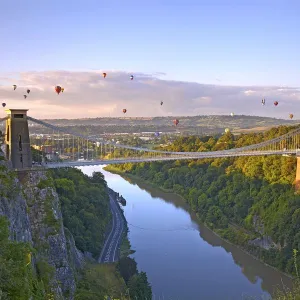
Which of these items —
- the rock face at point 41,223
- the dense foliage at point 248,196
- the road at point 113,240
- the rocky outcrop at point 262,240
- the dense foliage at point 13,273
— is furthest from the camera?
the rocky outcrop at point 262,240

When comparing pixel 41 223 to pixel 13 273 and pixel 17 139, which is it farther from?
pixel 13 273

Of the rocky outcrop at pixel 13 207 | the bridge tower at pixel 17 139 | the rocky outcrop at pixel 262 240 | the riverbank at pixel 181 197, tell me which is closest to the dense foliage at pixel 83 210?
the bridge tower at pixel 17 139

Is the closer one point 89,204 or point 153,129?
point 89,204

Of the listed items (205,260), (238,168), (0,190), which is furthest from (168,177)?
(0,190)

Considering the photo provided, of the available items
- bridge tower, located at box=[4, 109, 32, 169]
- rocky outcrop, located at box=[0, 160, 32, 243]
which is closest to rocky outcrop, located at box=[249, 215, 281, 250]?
bridge tower, located at box=[4, 109, 32, 169]

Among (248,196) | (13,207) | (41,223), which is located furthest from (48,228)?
(248,196)

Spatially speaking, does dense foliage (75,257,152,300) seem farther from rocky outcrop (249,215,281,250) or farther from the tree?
rocky outcrop (249,215,281,250)

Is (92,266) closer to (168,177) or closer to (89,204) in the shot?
(89,204)

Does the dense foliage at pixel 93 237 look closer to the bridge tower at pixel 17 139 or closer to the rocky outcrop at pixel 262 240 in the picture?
the bridge tower at pixel 17 139
